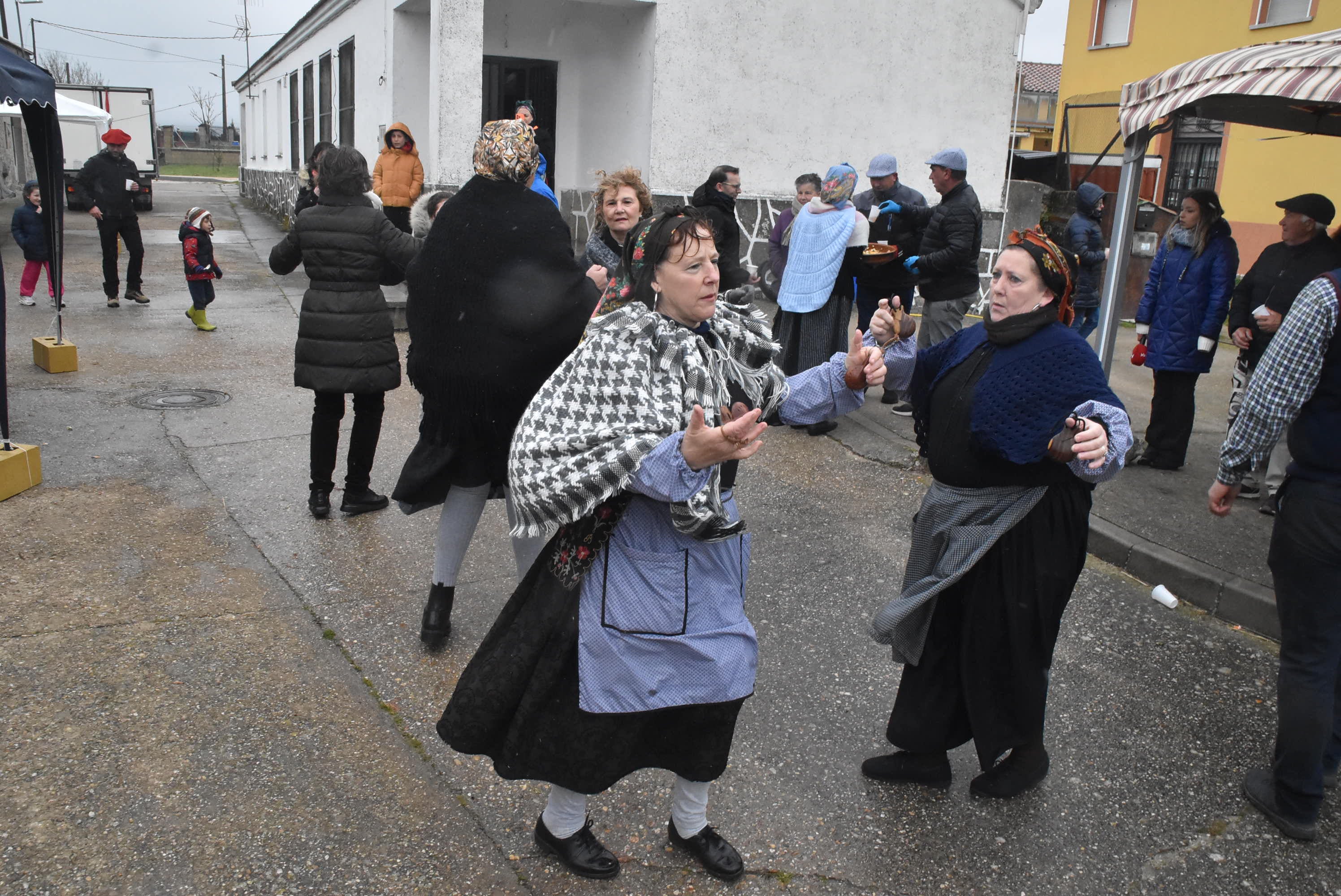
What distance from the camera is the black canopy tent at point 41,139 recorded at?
5574 millimetres

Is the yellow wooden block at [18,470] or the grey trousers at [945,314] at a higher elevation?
the grey trousers at [945,314]

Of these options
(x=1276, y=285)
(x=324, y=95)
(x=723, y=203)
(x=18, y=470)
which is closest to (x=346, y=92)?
(x=324, y=95)

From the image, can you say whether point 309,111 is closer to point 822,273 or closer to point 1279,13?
point 822,273

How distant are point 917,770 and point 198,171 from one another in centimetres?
5992

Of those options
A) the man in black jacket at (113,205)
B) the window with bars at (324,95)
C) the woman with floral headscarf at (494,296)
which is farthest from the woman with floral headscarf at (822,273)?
the window with bars at (324,95)

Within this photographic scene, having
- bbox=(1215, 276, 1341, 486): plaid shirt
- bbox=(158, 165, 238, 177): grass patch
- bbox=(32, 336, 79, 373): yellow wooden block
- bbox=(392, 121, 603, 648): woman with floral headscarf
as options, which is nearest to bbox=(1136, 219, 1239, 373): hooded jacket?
bbox=(1215, 276, 1341, 486): plaid shirt

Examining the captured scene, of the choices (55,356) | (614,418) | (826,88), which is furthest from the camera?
(826,88)

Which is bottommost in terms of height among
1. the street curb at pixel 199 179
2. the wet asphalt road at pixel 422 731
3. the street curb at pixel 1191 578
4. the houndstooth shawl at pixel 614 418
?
the wet asphalt road at pixel 422 731

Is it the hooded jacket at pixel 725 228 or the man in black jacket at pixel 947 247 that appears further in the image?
the man in black jacket at pixel 947 247

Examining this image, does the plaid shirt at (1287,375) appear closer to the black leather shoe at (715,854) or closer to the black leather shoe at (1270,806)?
the black leather shoe at (1270,806)

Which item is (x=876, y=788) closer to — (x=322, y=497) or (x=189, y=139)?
(x=322, y=497)

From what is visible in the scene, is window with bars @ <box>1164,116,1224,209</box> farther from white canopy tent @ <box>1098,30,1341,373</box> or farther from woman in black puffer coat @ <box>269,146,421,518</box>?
woman in black puffer coat @ <box>269,146,421,518</box>

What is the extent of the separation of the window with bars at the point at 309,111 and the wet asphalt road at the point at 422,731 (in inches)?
583

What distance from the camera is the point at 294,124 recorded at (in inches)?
850
